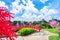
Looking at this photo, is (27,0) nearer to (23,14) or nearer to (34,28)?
(23,14)

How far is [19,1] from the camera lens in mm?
2619

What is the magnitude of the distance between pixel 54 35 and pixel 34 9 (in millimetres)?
400

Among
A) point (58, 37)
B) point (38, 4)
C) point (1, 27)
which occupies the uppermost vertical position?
point (38, 4)

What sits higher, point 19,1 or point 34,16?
point 19,1

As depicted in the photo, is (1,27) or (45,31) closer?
(1,27)

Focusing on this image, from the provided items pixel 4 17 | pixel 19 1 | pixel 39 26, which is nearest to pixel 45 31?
pixel 39 26

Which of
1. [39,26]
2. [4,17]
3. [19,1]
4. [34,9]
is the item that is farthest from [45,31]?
[4,17]

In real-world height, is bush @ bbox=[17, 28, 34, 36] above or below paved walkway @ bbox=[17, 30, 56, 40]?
above

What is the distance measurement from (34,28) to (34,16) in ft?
0.48

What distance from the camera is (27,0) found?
2633 mm

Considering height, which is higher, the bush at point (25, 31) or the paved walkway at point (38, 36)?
the bush at point (25, 31)

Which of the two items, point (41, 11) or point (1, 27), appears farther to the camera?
point (41, 11)

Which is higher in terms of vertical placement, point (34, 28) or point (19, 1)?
point (19, 1)

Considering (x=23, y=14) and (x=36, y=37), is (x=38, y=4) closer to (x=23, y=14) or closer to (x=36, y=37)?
(x=23, y=14)
